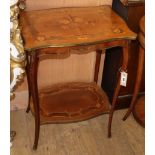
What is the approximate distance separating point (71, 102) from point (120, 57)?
48cm

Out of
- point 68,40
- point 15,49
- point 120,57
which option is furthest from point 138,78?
point 15,49

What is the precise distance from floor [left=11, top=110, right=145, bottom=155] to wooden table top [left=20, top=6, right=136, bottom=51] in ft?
2.35

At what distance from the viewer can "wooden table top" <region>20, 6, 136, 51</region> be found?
1.42 meters

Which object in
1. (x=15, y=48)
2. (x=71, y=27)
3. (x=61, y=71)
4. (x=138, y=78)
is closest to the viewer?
(x=15, y=48)

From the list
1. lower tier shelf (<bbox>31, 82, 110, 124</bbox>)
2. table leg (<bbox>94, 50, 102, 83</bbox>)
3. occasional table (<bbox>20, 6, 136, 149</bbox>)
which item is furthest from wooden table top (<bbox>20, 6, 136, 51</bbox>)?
lower tier shelf (<bbox>31, 82, 110, 124</bbox>)

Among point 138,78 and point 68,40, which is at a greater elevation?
point 68,40

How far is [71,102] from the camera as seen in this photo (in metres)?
2.07

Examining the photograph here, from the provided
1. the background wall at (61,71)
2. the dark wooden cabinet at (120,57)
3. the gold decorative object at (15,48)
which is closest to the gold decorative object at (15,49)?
the gold decorative object at (15,48)

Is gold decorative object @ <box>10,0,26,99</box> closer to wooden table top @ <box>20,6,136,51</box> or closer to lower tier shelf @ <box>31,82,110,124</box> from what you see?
wooden table top @ <box>20,6,136,51</box>

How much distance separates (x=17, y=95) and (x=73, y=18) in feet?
2.37

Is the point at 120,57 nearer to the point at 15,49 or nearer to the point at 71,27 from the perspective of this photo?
the point at 71,27

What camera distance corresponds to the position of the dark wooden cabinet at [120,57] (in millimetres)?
1717
